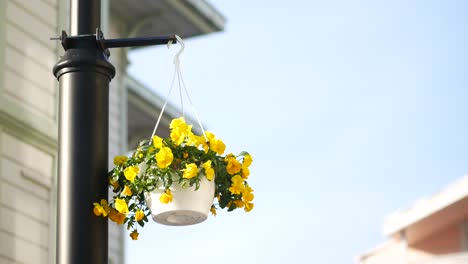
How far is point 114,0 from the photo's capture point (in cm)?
1745

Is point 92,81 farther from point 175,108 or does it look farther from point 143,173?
point 175,108

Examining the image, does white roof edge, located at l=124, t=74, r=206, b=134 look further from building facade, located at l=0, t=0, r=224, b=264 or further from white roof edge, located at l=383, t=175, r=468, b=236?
white roof edge, located at l=383, t=175, r=468, b=236

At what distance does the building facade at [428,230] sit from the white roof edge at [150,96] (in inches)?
656

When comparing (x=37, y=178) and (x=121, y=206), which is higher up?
(x=37, y=178)

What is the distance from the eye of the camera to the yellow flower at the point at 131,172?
19.0ft

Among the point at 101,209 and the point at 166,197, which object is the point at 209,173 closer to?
the point at 166,197

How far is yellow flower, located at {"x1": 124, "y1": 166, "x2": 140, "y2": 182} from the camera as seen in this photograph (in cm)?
578

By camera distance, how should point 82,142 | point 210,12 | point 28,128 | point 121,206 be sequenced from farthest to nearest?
point 210,12 < point 28,128 < point 121,206 < point 82,142

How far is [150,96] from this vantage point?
19.5 meters

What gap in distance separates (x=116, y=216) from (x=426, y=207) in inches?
1239

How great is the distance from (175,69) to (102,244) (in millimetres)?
1096

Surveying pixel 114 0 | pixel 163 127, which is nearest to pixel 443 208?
pixel 163 127

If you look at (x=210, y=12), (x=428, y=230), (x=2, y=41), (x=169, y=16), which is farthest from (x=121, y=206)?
(x=428, y=230)

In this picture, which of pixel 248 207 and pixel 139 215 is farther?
pixel 248 207
